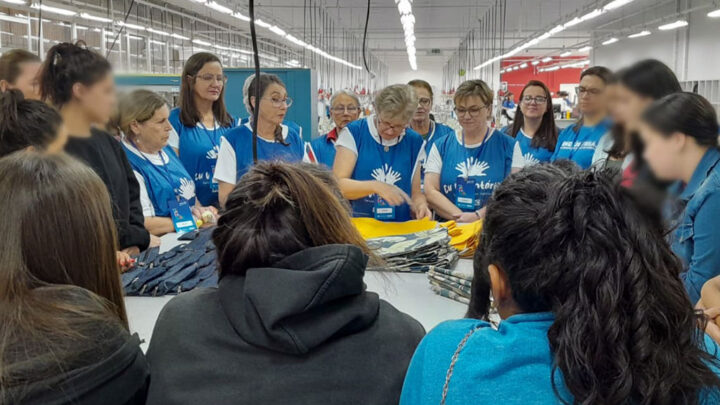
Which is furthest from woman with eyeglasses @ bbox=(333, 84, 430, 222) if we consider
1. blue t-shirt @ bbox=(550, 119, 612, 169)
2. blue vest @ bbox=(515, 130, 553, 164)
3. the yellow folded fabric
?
blue t-shirt @ bbox=(550, 119, 612, 169)

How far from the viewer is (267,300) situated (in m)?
0.89

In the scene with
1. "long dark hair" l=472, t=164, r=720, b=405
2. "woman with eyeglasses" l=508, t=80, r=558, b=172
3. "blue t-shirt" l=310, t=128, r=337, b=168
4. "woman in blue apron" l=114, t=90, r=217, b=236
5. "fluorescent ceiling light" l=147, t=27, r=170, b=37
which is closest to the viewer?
Answer: "long dark hair" l=472, t=164, r=720, b=405

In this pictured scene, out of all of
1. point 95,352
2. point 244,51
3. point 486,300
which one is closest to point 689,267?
point 486,300

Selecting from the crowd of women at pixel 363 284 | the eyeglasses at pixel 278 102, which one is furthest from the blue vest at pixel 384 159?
the crowd of women at pixel 363 284

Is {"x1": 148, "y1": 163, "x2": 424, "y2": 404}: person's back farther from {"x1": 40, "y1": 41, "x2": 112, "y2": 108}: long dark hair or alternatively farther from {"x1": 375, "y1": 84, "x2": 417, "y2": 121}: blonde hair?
{"x1": 375, "y1": 84, "x2": 417, "y2": 121}: blonde hair

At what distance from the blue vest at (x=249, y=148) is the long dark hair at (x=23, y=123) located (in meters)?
1.26

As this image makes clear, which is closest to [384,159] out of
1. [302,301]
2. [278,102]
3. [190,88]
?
[278,102]

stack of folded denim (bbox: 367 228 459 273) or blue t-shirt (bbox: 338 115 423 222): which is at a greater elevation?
blue t-shirt (bbox: 338 115 423 222)

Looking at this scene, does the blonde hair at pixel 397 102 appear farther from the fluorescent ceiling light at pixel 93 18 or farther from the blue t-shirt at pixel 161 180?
the fluorescent ceiling light at pixel 93 18

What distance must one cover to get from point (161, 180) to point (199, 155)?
2.34 ft

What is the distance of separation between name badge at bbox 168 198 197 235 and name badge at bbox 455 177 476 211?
128 cm

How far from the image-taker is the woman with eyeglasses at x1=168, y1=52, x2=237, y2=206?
3.20 m

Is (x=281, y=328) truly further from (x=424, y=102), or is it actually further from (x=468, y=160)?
(x=424, y=102)

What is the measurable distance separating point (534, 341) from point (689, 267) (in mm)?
863
